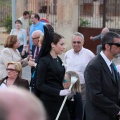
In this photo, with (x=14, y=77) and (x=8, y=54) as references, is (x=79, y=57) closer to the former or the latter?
(x=8, y=54)

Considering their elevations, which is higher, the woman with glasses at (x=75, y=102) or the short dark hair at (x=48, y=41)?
the short dark hair at (x=48, y=41)

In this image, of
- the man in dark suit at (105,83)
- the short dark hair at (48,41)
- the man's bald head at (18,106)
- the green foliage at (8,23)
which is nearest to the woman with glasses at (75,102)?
the short dark hair at (48,41)

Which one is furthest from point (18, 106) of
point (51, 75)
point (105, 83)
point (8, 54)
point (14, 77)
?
point (8, 54)

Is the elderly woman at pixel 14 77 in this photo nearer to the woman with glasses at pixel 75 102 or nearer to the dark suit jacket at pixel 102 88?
the woman with glasses at pixel 75 102

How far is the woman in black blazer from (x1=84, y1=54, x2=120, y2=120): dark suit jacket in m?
0.49

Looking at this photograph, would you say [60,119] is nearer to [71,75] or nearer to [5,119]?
[71,75]

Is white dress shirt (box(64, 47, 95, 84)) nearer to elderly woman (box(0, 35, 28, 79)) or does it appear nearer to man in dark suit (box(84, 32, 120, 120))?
elderly woman (box(0, 35, 28, 79))

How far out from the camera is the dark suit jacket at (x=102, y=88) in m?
5.14

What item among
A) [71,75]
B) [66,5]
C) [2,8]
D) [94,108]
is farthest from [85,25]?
[94,108]

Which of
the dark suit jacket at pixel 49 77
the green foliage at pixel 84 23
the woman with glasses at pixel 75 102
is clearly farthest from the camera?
the green foliage at pixel 84 23

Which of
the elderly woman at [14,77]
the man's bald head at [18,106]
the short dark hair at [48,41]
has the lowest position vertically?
the elderly woman at [14,77]

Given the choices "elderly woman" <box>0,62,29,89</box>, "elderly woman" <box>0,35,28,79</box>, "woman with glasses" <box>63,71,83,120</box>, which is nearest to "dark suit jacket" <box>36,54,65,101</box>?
"elderly woman" <box>0,62,29,89</box>

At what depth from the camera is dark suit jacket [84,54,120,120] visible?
5137 millimetres

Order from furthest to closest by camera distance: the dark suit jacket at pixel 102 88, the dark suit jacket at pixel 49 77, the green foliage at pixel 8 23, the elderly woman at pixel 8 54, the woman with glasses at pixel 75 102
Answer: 1. the green foliage at pixel 8 23
2. the elderly woman at pixel 8 54
3. the woman with glasses at pixel 75 102
4. the dark suit jacket at pixel 49 77
5. the dark suit jacket at pixel 102 88
